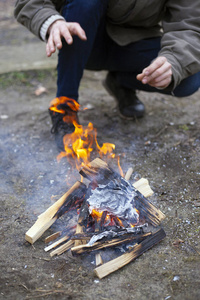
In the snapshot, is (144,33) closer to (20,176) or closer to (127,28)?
(127,28)

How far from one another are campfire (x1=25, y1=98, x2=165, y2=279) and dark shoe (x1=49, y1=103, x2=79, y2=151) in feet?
2.01

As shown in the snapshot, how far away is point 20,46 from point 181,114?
2.55 meters

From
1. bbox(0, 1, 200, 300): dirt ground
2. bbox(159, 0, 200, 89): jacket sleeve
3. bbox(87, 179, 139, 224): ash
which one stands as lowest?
bbox(0, 1, 200, 300): dirt ground

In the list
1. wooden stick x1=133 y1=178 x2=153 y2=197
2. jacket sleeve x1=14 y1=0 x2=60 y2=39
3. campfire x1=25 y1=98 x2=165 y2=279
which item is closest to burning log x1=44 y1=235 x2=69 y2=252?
campfire x1=25 y1=98 x2=165 y2=279

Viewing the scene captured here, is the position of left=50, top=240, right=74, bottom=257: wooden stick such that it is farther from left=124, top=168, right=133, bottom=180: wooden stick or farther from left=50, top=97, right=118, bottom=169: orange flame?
left=50, top=97, right=118, bottom=169: orange flame

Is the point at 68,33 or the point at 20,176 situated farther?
the point at 20,176

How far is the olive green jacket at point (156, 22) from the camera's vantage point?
2.16 meters

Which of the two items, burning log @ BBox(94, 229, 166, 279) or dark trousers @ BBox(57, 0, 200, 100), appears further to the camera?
dark trousers @ BBox(57, 0, 200, 100)

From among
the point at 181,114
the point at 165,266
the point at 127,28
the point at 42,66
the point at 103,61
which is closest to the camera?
→ the point at 165,266

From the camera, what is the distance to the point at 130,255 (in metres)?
1.71

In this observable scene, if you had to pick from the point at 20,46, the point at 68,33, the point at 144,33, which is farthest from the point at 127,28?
the point at 20,46

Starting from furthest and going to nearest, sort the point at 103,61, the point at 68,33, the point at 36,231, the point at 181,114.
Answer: the point at 181,114, the point at 103,61, the point at 68,33, the point at 36,231

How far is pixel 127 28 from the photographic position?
2670 millimetres

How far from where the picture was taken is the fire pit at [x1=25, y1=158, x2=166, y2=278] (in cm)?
172
